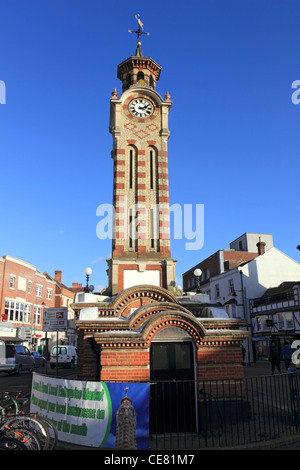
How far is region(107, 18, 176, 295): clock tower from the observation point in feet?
66.2

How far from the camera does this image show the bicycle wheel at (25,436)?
6.58 m

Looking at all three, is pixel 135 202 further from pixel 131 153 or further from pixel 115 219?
pixel 131 153

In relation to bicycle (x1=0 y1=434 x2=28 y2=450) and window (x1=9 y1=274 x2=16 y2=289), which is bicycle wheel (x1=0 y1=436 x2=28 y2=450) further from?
window (x1=9 y1=274 x2=16 y2=289)

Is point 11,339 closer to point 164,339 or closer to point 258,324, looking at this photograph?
point 258,324

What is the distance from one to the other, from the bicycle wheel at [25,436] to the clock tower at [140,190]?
504 inches

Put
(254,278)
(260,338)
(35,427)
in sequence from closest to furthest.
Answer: (35,427)
(260,338)
(254,278)

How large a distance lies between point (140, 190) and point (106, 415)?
15290mm

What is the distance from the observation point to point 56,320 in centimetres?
1881

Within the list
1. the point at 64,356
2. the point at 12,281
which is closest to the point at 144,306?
the point at 64,356

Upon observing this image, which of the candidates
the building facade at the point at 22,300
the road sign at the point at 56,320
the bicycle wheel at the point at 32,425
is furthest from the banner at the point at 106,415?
the building facade at the point at 22,300

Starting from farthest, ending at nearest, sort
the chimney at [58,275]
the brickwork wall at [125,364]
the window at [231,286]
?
the chimney at [58,275] → the window at [231,286] → the brickwork wall at [125,364]

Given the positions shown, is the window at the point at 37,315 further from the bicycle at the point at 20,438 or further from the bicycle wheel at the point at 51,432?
the bicycle at the point at 20,438
